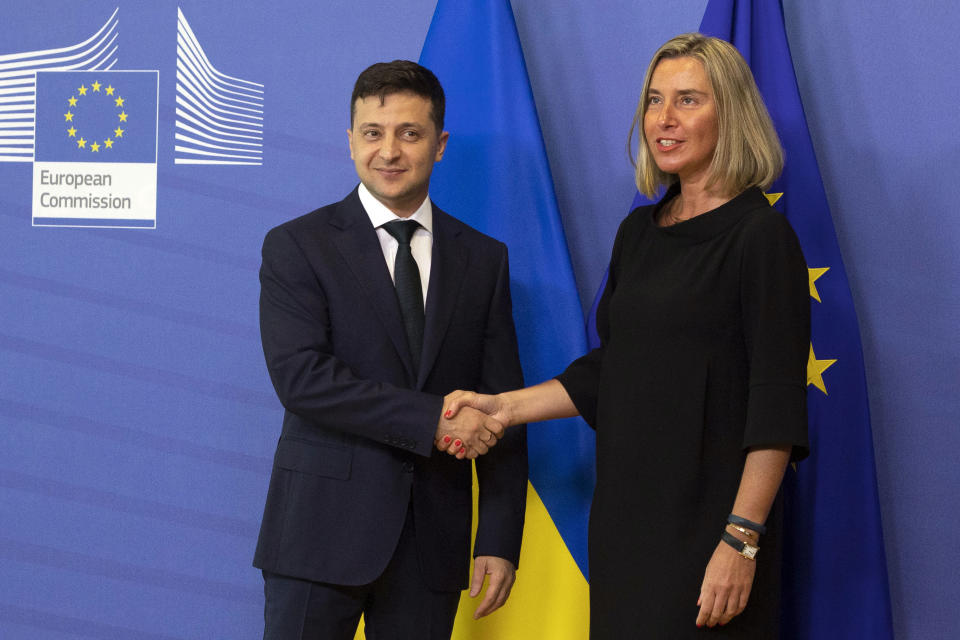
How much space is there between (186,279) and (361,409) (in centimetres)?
118

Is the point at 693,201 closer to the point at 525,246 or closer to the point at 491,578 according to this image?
the point at 525,246

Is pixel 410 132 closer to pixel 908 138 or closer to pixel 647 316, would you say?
pixel 647 316

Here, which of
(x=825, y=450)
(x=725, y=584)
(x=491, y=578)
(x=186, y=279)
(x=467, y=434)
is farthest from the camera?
(x=186, y=279)

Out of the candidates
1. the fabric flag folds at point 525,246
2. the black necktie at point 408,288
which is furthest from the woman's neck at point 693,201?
the fabric flag folds at point 525,246

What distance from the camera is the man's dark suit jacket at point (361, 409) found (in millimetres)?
1837

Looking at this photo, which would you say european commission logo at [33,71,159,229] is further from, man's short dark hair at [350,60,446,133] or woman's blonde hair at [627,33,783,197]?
woman's blonde hair at [627,33,783,197]

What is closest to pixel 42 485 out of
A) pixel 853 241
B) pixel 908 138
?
pixel 853 241

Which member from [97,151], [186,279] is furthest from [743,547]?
[97,151]

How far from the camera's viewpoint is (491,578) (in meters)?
2.02

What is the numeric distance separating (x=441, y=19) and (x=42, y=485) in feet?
5.85

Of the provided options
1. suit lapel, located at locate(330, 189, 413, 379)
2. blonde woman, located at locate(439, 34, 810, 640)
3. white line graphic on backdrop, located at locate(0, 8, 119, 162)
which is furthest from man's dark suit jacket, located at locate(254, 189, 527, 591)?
white line graphic on backdrop, located at locate(0, 8, 119, 162)

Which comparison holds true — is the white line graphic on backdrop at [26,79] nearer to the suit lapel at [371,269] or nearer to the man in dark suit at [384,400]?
the man in dark suit at [384,400]

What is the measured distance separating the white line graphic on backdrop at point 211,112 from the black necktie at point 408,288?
0.95m

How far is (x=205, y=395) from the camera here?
2762mm
